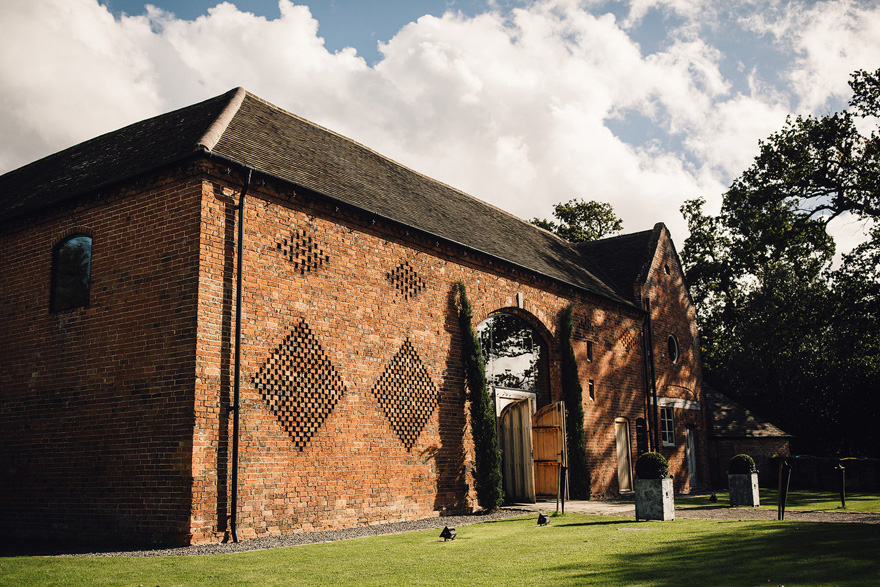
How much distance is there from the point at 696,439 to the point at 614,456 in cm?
690

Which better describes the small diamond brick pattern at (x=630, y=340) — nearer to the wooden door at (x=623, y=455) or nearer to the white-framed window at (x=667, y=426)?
the wooden door at (x=623, y=455)

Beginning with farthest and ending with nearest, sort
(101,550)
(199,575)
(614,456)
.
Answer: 1. (614,456)
2. (101,550)
3. (199,575)

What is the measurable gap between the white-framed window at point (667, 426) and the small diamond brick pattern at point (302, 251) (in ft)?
50.5

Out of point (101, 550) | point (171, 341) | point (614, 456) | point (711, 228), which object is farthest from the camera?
point (711, 228)

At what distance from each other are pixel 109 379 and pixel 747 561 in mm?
9580

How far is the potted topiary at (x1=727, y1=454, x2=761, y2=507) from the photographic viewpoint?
16109 millimetres

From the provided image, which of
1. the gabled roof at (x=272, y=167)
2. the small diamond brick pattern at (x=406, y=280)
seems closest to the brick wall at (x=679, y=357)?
the gabled roof at (x=272, y=167)

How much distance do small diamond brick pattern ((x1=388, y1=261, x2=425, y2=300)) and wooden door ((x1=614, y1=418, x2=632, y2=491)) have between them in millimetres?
9566

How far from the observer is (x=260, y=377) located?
10.8 metres

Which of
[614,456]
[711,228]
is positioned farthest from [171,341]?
[711,228]

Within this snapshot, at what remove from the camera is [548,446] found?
16.9 m

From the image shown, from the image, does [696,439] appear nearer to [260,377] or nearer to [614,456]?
[614,456]

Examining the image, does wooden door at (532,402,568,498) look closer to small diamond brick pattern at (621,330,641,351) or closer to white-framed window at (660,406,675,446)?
small diamond brick pattern at (621,330,641,351)

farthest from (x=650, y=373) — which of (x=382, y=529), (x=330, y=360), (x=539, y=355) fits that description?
(x=330, y=360)
